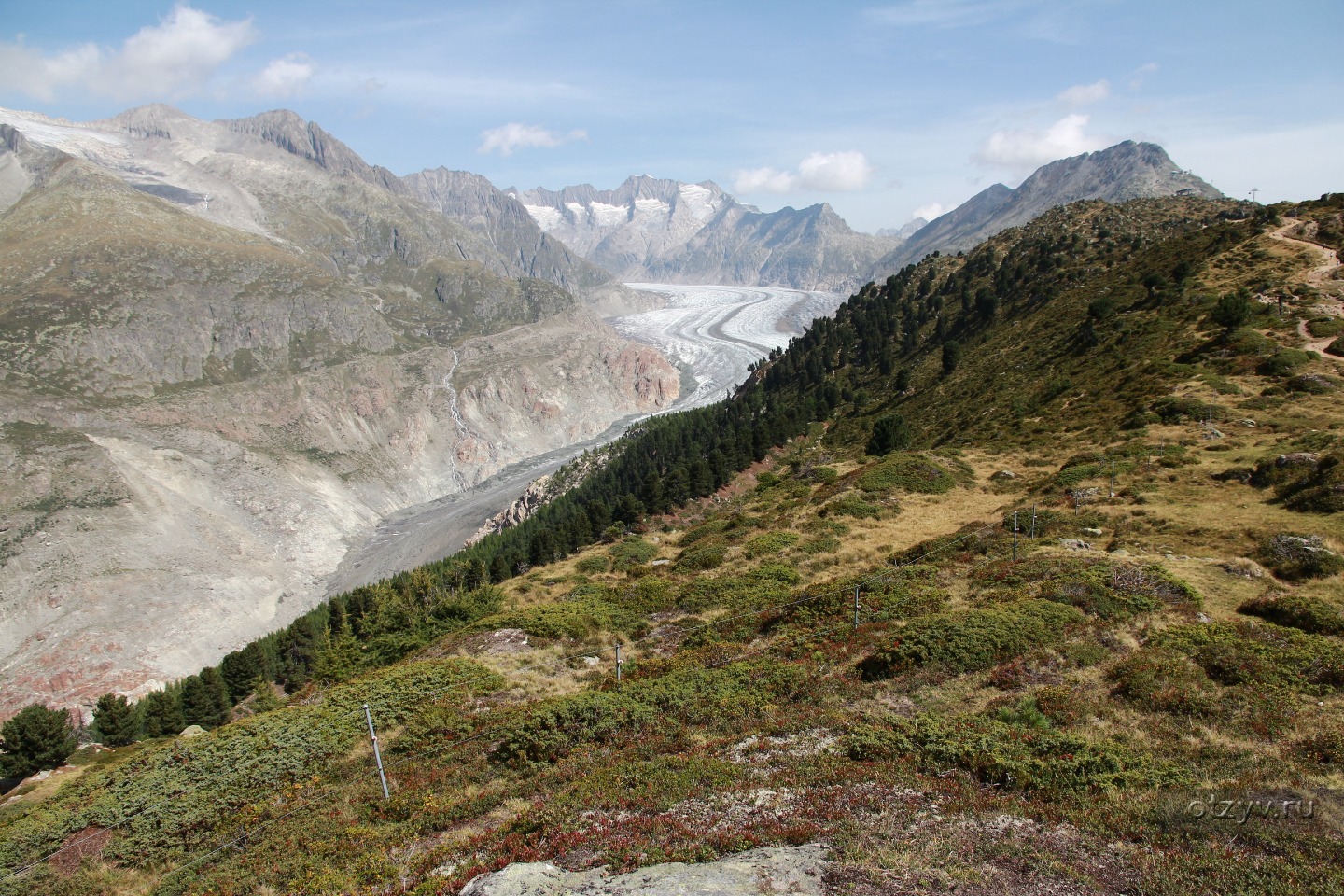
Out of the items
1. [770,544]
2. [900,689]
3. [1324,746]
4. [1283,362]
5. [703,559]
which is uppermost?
[1283,362]

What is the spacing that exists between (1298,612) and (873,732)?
15.0 m

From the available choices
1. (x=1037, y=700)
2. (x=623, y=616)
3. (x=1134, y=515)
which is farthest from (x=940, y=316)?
(x=1037, y=700)

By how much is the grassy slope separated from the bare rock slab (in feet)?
1.67

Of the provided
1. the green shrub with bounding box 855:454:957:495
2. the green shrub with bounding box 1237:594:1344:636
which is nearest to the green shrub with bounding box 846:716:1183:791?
the green shrub with bounding box 1237:594:1344:636

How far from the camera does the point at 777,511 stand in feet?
173

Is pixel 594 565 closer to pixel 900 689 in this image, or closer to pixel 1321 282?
pixel 900 689

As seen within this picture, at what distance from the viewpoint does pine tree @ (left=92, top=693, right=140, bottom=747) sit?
221 feet

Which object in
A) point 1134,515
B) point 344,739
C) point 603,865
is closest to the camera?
point 603,865

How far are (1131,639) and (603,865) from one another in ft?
60.0

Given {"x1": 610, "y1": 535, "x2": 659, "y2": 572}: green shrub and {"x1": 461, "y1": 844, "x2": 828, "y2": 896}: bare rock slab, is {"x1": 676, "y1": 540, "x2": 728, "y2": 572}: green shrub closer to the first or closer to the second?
{"x1": 610, "y1": 535, "x2": 659, "y2": 572}: green shrub

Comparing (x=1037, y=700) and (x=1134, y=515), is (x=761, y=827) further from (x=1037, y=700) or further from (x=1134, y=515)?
(x=1134, y=515)

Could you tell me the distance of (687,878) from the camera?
11.3 m

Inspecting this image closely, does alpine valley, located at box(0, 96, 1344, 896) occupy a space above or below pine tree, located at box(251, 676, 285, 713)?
above

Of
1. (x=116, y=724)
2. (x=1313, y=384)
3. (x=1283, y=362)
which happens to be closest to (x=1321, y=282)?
(x=1283, y=362)
